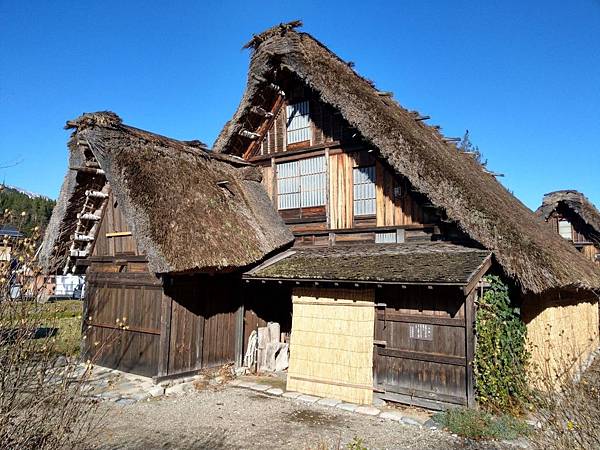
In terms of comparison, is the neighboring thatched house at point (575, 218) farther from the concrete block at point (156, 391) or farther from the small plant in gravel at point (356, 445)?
the concrete block at point (156, 391)

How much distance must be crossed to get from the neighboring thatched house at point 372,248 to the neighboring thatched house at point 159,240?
0.85 m

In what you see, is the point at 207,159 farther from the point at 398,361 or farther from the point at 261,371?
the point at 398,361

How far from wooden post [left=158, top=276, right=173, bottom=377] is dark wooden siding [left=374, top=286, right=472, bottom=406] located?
4.28 m

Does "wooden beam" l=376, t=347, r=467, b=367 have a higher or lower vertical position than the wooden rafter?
lower

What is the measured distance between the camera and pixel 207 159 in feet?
39.6

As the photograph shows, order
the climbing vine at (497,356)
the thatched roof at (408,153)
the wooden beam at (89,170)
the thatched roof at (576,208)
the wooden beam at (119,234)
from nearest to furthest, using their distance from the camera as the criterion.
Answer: the climbing vine at (497,356), the thatched roof at (408,153), the wooden beam at (89,170), the wooden beam at (119,234), the thatched roof at (576,208)

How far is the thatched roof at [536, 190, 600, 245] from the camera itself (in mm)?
17359

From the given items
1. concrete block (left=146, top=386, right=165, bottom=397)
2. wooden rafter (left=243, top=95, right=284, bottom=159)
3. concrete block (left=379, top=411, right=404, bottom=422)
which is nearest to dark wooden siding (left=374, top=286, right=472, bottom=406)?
concrete block (left=379, top=411, right=404, bottom=422)

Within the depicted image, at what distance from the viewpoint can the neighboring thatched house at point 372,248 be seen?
7.82 metres

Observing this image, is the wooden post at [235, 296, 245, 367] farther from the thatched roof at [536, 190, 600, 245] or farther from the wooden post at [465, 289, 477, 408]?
the thatched roof at [536, 190, 600, 245]

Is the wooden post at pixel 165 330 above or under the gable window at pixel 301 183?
under

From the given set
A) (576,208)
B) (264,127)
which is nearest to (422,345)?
(264,127)

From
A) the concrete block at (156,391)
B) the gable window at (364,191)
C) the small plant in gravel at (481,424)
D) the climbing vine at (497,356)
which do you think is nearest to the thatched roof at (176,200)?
the gable window at (364,191)

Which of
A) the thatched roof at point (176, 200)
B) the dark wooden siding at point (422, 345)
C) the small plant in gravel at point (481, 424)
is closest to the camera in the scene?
the small plant in gravel at point (481, 424)
